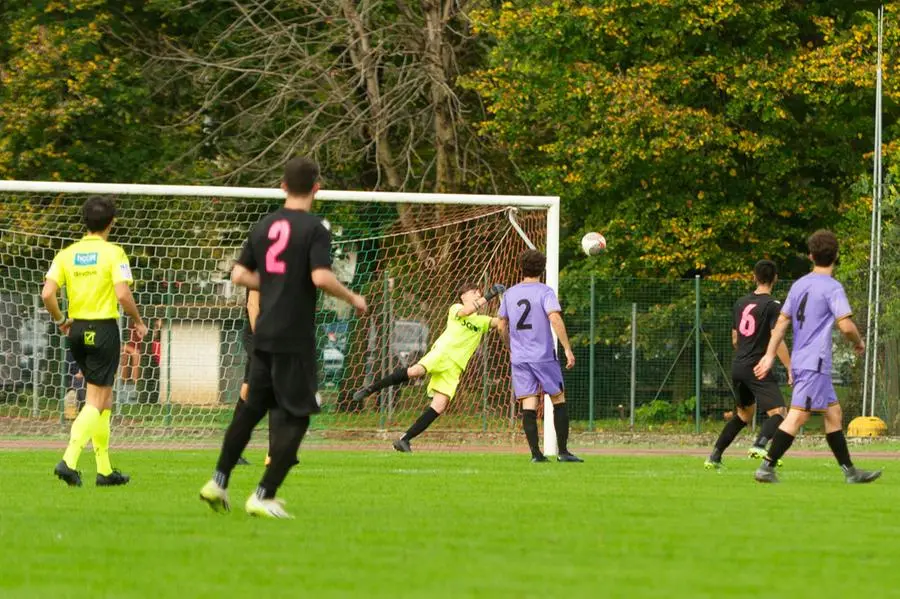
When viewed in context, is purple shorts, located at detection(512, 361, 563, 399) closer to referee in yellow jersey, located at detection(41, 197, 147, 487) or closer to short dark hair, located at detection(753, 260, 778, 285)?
short dark hair, located at detection(753, 260, 778, 285)

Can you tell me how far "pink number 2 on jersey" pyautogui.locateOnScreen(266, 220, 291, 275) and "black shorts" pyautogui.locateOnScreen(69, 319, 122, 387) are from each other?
118 inches

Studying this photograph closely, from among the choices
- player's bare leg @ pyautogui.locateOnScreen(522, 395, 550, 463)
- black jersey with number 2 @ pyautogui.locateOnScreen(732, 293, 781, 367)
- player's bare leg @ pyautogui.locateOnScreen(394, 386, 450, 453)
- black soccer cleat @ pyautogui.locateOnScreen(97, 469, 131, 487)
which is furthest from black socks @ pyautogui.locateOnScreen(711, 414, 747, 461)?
black soccer cleat @ pyautogui.locateOnScreen(97, 469, 131, 487)

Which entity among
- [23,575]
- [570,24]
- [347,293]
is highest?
[570,24]

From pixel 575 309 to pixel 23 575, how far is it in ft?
A: 65.8

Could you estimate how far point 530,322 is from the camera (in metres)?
15.6

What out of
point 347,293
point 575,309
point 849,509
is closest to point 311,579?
point 347,293

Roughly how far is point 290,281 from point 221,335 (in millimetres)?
14940

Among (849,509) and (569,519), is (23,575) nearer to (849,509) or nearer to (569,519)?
(569,519)

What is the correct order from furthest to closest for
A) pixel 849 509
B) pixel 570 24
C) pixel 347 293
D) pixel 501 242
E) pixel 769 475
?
pixel 570 24 → pixel 501 242 → pixel 769 475 → pixel 849 509 → pixel 347 293

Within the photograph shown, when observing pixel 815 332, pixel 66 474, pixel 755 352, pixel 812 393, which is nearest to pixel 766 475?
pixel 812 393

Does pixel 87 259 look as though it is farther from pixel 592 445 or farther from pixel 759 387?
pixel 592 445

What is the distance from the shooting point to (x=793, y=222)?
3025cm

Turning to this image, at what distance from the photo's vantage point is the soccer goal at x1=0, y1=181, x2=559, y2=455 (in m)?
21.9

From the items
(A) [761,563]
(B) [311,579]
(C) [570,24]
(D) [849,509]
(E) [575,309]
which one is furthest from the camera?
(C) [570,24]
